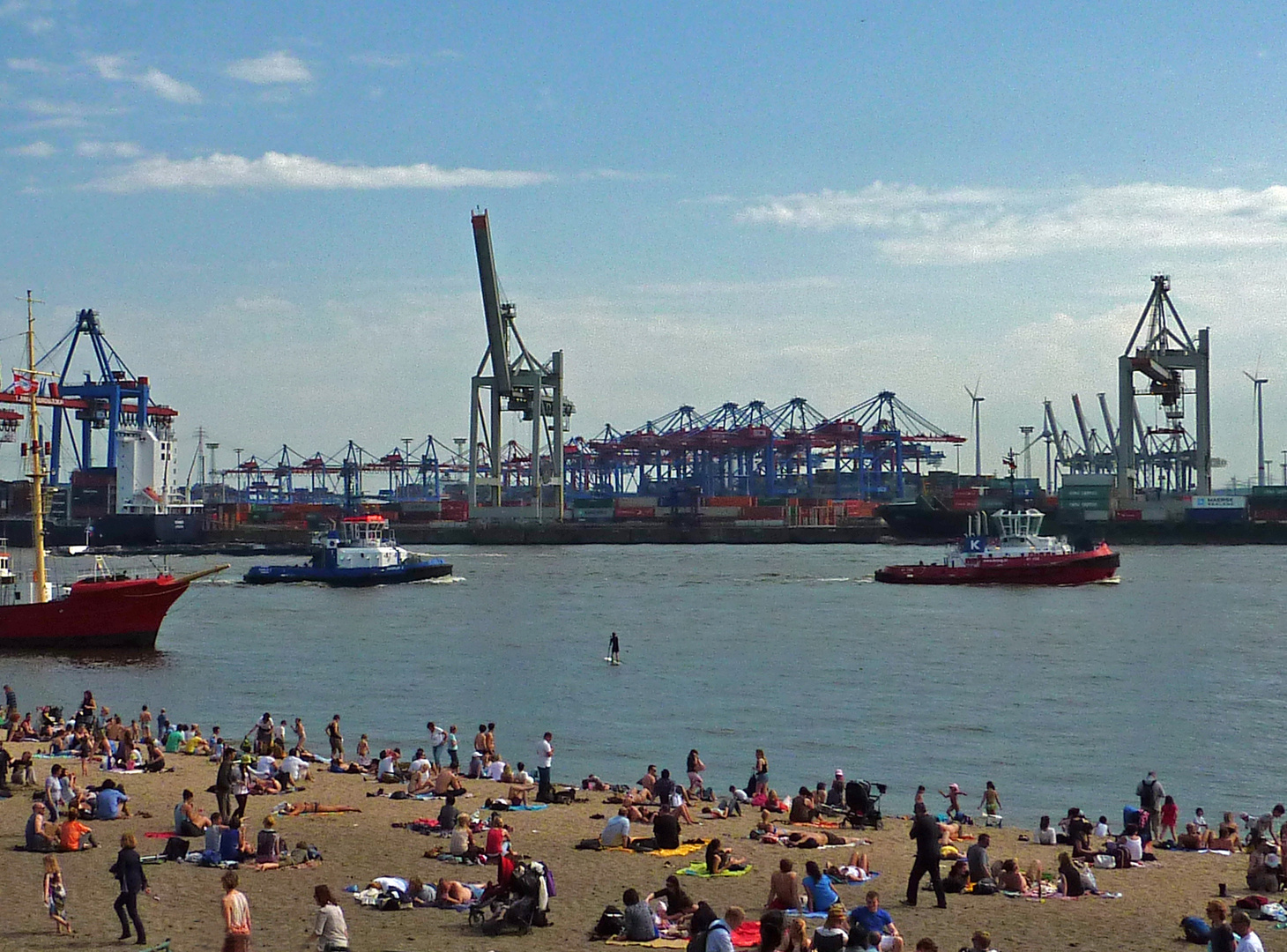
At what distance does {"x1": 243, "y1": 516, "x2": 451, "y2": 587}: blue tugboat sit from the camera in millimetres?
65188

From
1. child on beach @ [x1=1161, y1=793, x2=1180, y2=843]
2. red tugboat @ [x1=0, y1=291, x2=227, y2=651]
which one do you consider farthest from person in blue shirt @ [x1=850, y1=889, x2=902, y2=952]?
red tugboat @ [x1=0, y1=291, x2=227, y2=651]

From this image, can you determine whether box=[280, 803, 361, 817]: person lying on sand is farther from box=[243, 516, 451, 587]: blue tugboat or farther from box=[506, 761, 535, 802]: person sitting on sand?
box=[243, 516, 451, 587]: blue tugboat

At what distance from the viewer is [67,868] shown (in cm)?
1387

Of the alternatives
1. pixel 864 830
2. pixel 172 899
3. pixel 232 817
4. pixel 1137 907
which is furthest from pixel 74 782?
pixel 1137 907

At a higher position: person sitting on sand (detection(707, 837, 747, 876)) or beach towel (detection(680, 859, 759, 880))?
person sitting on sand (detection(707, 837, 747, 876))

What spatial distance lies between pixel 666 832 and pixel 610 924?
11.1 ft

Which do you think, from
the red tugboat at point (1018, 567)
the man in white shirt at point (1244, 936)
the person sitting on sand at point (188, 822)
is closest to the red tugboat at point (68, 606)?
A: the person sitting on sand at point (188, 822)

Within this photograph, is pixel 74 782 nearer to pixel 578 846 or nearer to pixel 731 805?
pixel 578 846

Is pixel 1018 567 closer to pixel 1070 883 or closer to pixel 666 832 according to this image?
pixel 666 832

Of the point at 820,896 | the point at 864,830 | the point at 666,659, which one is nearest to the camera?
the point at 820,896

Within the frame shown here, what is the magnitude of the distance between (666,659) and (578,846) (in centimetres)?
2221

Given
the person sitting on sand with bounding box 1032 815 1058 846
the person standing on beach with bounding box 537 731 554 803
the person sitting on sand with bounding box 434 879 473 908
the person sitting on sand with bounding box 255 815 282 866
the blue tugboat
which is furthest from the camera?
the blue tugboat

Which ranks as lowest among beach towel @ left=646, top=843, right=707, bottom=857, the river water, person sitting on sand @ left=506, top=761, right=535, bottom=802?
the river water

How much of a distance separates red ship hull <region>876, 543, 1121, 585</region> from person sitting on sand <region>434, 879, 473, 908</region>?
5169 cm
